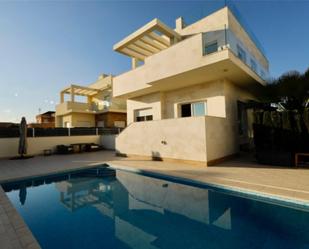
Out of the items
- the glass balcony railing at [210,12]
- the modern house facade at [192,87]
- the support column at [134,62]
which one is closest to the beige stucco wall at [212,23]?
the modern house facade at [192,87]

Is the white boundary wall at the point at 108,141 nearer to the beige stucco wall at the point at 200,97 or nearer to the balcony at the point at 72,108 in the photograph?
the beige stucco wall at the point at 200,97

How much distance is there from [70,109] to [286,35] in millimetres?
23983

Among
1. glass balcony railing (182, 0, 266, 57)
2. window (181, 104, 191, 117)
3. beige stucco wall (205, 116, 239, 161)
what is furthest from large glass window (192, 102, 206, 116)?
glass balcony railing (182, 0, 266, 57)

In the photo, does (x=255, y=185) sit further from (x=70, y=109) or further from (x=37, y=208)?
(x=70, y=109)

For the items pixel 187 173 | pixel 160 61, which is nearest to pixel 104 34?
pixel 160 61

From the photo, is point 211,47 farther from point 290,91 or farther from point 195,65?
point 290,91

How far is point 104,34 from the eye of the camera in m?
13.4

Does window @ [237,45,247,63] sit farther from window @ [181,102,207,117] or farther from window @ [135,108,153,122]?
window @ [135,108,153,122]

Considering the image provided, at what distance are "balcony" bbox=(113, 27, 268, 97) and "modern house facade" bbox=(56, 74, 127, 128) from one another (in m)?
11.5

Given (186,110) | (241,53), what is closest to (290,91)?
(241,53)

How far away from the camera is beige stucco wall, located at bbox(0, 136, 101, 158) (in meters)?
13.4

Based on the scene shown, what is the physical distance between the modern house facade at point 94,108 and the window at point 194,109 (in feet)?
42.2

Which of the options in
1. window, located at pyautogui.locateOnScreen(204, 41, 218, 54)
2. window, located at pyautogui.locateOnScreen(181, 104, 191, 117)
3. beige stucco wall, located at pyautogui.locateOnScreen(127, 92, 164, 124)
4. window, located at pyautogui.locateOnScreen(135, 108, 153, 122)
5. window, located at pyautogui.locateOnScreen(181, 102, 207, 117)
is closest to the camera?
window, located at pyautogui.locateOnScreen(204, 41, 218, 54)

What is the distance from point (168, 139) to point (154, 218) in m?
5.97
